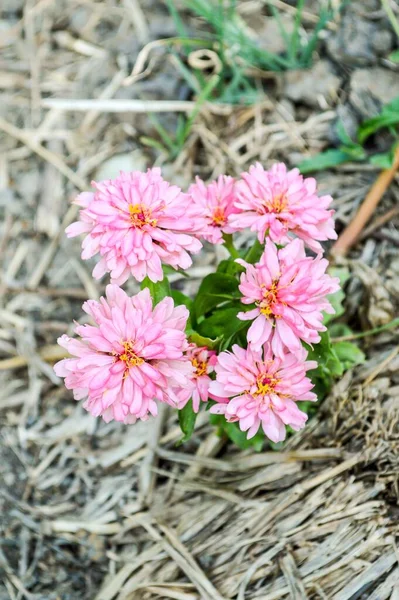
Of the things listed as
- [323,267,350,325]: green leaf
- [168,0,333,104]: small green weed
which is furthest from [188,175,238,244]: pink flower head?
[168,0,333,104]: small green weed

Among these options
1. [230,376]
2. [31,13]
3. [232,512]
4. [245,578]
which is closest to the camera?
[230,376]

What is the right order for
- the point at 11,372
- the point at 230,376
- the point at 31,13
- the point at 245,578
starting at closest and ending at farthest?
1. the point at 230,376
2. the point at 245,578
3. the point at 11,372
4. the point at 31,13

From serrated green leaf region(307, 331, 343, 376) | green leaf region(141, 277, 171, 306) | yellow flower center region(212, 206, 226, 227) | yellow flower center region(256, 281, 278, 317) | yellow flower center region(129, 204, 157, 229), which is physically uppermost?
yellow flower center region(129, 204, 157, 229)

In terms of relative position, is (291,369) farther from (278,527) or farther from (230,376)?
(278,527)

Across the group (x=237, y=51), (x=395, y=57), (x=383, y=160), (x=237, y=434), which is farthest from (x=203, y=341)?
(x=237, y=51)

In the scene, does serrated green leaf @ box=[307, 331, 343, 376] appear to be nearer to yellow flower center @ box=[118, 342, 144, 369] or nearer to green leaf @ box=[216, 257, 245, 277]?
green leaf @ box=[216, 257, 245, 277]

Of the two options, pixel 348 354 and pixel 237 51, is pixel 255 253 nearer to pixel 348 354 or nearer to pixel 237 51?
pixel 348 354

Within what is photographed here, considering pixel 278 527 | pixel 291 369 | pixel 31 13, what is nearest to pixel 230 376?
pixel 291 369

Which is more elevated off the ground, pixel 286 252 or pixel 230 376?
pixel 286 252

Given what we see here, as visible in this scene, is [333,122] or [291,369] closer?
[291,369]
